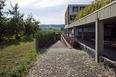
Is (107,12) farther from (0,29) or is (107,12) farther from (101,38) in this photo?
(0,29)

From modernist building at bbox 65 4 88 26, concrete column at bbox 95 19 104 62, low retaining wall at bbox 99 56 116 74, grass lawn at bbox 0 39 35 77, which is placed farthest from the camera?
modernist building at bbox 65 4 88 26

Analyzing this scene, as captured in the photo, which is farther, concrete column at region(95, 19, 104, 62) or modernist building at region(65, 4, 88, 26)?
modernist building at region(65, 4, 88, 26)

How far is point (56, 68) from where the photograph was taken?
441 cm

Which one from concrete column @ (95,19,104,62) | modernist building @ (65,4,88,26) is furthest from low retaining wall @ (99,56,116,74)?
modernist building @ (65,4,88,26)

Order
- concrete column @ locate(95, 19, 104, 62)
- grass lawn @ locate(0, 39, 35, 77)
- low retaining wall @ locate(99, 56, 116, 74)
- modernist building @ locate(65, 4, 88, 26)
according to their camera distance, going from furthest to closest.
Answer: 1. modernist building @ locate(65, 4, 88, 26)
2. concrete column @ locate(95, 19, 104, 62)
3. grass lawn @ locate(0, 39, 35, 77)
4. low retaining wall @ locate(99, 56, 116, 74)

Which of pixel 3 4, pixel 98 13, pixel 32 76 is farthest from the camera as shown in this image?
pixel 3 4

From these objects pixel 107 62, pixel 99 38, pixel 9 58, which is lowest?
pixel 9 58

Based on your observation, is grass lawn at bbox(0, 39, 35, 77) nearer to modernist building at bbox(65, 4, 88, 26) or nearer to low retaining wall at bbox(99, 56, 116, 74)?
low retaining wall at bbox(99, 56, 116, 74)

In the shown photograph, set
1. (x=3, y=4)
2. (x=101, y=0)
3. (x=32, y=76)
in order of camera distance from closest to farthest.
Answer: (x=32, y=76) < (x=101, y=0) < (x=3, y=4)

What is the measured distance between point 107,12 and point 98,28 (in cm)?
105

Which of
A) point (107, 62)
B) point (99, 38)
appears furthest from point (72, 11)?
point (107, 62)

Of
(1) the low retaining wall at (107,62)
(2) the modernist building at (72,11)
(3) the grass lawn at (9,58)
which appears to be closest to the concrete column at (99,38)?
(1) the low retaining wall at (107,62)

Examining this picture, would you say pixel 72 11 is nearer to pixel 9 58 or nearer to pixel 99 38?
pixel 99 38

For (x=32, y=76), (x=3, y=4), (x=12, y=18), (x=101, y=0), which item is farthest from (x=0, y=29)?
(x=101, y=0)
